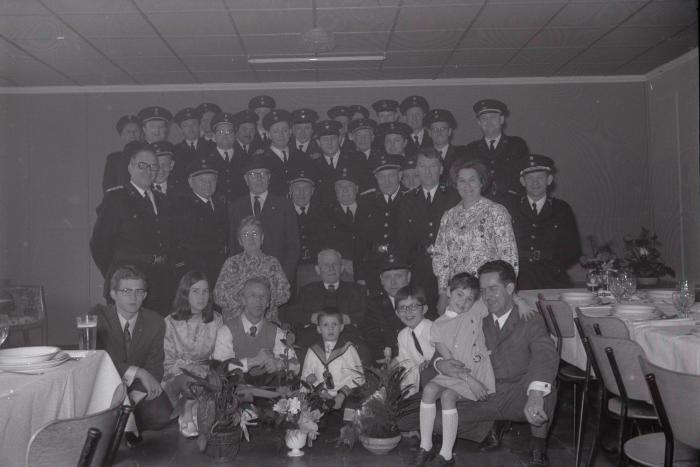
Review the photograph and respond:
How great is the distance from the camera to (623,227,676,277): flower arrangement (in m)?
5.27

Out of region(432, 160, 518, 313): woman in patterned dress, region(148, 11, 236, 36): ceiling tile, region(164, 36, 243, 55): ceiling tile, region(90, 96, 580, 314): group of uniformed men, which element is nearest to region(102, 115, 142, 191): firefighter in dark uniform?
region(90, 96, 580, 314): group of uniformed men

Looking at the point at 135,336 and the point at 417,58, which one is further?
the point at 417,58

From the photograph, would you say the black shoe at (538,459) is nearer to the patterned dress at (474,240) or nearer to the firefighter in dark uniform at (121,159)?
the patterned dress at (474,240)

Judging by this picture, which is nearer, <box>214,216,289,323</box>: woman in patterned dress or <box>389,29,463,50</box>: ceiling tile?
<box>214,216,289,323</box>: woman in patterned dress

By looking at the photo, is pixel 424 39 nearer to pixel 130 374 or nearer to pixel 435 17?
pixel 435 17

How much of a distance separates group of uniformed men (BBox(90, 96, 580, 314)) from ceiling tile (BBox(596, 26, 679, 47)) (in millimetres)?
1193

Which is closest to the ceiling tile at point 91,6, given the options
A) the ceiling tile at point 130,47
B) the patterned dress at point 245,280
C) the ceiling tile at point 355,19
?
the ceiling tile at point 130,47

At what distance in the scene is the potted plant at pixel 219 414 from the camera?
3.48 m

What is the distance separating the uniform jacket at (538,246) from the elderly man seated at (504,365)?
2.21 m

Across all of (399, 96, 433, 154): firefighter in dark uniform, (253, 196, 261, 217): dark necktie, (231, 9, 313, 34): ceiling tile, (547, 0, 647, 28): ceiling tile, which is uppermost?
(231, 9, 313, 34): ceiling tile

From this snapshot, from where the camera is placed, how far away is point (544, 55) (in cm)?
603

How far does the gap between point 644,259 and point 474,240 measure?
204 centimetres

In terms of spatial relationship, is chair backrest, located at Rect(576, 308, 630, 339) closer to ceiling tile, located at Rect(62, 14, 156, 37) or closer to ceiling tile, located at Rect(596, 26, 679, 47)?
ceiling tile, located at Rect(596, 26, 679, 47)

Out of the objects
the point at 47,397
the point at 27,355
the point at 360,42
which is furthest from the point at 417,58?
the point at 47,397
